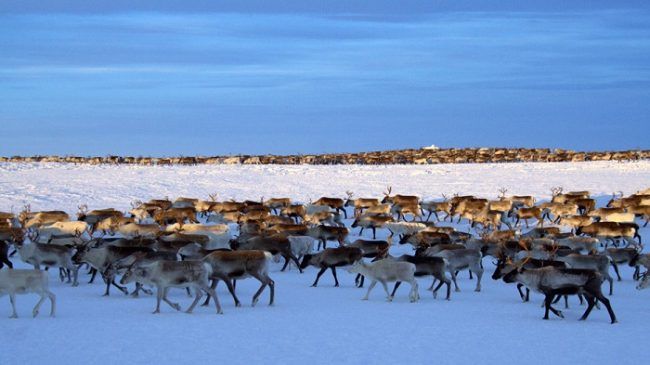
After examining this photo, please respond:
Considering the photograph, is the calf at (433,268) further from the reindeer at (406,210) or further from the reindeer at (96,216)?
the reindeer at (406,210)

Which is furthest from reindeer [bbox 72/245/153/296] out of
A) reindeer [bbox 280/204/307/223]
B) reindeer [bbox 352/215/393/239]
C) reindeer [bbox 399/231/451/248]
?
reindeer [bbox 280/204/307/223]

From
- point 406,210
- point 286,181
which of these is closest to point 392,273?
point 406,210

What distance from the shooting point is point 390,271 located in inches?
582

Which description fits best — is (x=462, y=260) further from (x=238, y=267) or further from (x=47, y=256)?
(x=47, y=256)

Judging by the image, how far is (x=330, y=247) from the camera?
69.8 ft

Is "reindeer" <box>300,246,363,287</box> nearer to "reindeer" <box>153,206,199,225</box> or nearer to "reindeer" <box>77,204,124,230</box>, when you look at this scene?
"reindeer" <box>153,206,199,225</box>

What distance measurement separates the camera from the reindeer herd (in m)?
13.6

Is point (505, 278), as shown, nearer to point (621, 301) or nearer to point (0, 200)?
point (621, 301)

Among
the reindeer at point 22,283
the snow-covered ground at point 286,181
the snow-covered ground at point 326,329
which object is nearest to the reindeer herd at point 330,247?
the reindeer at point 22,283

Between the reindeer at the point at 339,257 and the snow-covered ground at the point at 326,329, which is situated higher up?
the reindeer at the point at 339,257

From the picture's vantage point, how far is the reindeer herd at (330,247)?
44.6ft

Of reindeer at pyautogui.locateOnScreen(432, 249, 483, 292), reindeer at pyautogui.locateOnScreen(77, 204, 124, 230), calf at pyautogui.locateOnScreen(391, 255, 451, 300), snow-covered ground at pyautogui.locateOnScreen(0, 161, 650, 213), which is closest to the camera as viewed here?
calf at pyautogui.locateOnScreen(391, 255, 451, 300)

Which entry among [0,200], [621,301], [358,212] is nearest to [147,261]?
[621,301]

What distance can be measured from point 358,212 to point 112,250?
15.2 m
